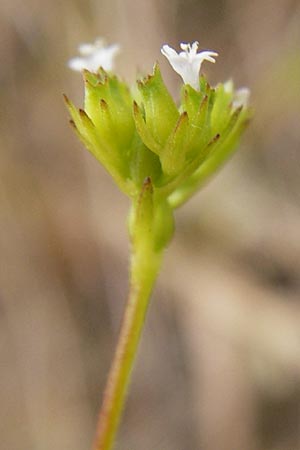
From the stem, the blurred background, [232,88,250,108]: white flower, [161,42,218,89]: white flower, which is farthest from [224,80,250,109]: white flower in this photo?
the blurred background

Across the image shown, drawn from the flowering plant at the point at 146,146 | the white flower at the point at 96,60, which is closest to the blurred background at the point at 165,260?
the white flower at the point at 96,60

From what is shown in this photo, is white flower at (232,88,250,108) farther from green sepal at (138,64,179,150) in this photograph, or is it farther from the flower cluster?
green sepal at (138,64,179,150)

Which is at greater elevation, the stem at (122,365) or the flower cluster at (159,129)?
the flower cluster at (159,129)

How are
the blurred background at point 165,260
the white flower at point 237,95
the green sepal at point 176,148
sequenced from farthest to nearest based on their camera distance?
the blurred background at point 165,260 → the white flower at point 237,95 → the green sepal at point 176,148

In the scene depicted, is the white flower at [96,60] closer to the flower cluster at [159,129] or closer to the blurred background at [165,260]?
the flower cluster at [159,129]

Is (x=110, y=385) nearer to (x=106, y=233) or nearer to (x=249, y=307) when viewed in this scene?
(x=249, y=307)

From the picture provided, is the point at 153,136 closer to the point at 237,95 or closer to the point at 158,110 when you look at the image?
the point at 158,110

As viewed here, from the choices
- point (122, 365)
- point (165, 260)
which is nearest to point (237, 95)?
point (122, 365)
